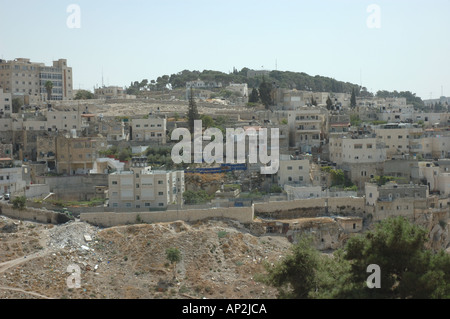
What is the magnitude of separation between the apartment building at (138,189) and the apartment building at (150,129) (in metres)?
10.8

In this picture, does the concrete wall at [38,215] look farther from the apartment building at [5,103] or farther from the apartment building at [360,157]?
the apartment building at [5,103]

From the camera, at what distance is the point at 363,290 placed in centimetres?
2005

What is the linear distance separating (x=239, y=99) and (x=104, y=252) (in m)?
40.5

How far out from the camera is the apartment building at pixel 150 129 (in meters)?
44.1

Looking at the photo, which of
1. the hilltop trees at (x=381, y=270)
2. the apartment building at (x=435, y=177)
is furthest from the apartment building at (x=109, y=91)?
the hilltop trees at (x=381, y=270)

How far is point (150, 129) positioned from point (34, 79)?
21.9m

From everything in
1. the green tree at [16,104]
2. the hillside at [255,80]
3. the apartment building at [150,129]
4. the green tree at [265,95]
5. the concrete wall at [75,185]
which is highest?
the hillside at [255,80]

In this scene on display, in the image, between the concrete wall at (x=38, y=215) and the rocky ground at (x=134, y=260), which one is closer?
the rocky ground at (x=134, y=260)

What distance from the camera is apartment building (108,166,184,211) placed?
33031mm

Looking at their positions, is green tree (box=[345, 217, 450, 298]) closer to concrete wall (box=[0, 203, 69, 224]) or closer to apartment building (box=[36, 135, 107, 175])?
concrete wall (box=[0, 203, 69, 224])

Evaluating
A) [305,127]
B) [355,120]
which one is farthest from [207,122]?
[355,120]

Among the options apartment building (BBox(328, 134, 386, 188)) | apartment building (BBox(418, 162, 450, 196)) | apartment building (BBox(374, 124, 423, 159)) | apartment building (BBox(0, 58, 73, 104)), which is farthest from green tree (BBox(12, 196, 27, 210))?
apartment building (BBox(0, 58, 73, 104))
